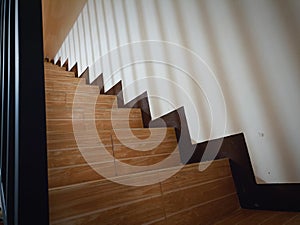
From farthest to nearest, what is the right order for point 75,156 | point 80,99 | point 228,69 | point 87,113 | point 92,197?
point 80,99, point 87,113, point 228,69, point 75,156, point 92,197

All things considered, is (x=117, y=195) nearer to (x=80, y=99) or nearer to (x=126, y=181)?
(x=126, y=181)

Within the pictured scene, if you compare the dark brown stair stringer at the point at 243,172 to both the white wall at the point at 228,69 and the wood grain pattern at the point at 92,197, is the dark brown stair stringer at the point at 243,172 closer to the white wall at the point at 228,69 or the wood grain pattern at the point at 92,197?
the white wall at the point at 228,69

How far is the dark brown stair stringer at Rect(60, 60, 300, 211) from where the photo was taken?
903 millimetres

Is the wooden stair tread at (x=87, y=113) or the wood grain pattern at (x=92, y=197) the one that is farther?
the wooden stair tread at (x=87, y=113)

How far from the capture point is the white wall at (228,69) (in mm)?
924

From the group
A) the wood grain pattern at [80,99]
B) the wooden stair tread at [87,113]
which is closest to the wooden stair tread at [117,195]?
the wooden stair tread at [87,113]

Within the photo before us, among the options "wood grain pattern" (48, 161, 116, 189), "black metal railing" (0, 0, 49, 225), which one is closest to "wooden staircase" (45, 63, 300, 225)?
"wood grain pattern" (48, 161, 116, 189)

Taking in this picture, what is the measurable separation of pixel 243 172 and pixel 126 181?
0.63 m

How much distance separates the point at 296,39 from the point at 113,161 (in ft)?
3.25

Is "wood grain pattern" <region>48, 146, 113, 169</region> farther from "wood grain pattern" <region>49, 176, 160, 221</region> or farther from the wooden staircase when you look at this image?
"wood grain pattern" <region>49, 176, 160, 221</region>

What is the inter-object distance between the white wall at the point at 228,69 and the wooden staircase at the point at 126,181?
21 cm

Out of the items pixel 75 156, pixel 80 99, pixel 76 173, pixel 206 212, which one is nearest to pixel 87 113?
pixel 80 99

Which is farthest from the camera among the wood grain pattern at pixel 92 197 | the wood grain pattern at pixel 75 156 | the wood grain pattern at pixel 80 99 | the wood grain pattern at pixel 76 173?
the wood grain pattern at pixel 80 99

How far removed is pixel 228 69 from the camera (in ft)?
3.79
